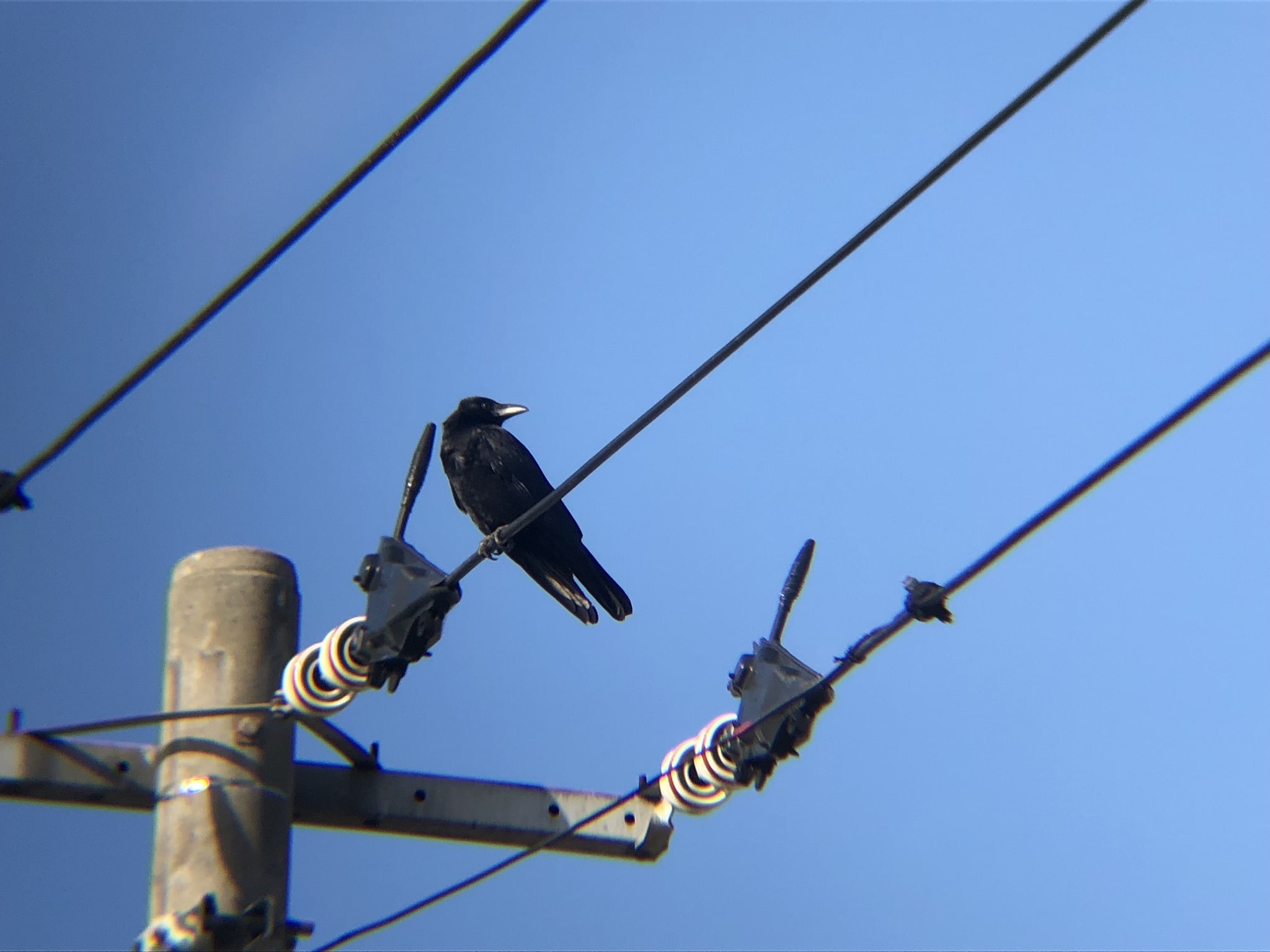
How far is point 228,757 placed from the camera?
4629 mm

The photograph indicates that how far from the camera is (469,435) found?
9.86 m

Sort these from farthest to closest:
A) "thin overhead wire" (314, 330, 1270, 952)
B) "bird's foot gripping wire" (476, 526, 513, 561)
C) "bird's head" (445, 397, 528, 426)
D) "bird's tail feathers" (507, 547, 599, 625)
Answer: "bird's head" (445, 397, 528, 426) → "bird's tail feathers" (507, 547, 599, 625) → "bird's foot gripping wire" (476, 526, 513, 561) → "thin overhead wire" (314, 330, 1270, 952)

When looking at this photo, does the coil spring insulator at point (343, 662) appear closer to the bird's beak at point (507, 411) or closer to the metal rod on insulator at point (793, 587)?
the metal rod on insulator at point (793, 587)

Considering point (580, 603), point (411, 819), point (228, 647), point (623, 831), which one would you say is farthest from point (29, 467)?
point (580, 603)

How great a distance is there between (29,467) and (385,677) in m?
1.07

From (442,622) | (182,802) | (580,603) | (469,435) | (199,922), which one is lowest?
(199,922)

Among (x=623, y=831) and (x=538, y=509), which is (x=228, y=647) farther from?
(x=623, y=831)

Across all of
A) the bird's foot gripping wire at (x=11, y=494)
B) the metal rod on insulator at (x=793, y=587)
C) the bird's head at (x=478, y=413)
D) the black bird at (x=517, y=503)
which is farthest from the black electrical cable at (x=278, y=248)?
the bird's head at (x=478, y=413)

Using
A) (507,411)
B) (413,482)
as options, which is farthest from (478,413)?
(413,482)

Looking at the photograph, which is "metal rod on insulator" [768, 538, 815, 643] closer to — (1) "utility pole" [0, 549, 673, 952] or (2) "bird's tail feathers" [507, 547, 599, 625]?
(1) "utility pole" [0, 549, 673, 952]

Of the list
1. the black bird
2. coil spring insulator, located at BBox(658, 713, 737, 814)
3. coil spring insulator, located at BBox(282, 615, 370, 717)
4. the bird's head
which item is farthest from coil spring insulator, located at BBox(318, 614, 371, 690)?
the bird's head

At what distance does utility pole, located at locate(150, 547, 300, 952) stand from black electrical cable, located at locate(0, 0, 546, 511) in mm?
615

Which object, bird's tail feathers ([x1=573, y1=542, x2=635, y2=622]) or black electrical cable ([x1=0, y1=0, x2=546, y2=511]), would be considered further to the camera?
bird's tail feathers ([x1=573, y1=542, x2=635, y2=622])

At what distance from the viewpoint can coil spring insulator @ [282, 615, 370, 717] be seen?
15.2ft
